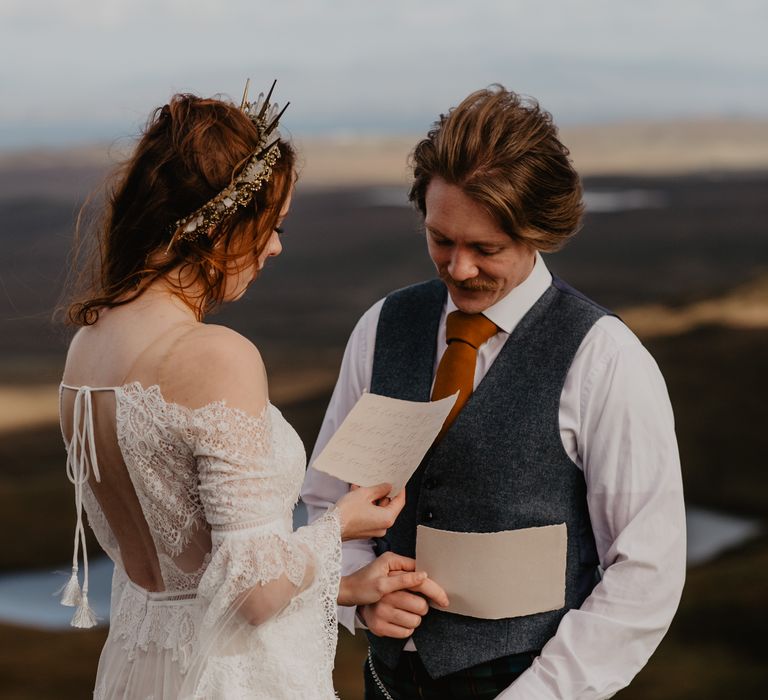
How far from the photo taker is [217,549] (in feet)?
3.95

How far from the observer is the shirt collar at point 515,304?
1530 mm

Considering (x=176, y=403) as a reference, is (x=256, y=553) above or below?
below

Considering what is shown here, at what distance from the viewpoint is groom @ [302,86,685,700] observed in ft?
4.52

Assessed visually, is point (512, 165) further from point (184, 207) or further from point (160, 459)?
point (160, 459)

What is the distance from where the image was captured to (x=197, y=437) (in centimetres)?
118

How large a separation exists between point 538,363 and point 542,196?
238 mm

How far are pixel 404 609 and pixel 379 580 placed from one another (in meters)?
0.06

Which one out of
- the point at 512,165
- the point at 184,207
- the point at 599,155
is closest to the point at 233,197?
the point at 184,207

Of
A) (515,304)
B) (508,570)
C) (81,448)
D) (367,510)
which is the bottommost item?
(508,570)

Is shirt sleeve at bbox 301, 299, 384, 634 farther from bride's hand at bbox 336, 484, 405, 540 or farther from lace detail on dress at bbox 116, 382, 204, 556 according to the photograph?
lace detail on dress at bbox 116, 382, 204, 556

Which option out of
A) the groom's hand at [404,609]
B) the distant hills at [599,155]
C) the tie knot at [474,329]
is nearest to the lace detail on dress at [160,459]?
the groom's hand at [404,609]

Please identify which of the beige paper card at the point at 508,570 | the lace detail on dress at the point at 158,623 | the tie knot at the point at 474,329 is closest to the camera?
the lace detail on dress at the point at 158,623

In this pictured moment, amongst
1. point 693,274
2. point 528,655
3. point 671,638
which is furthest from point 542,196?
point 693,274

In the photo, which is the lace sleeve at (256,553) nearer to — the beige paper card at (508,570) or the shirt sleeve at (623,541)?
the beige paper card at (508,570)
